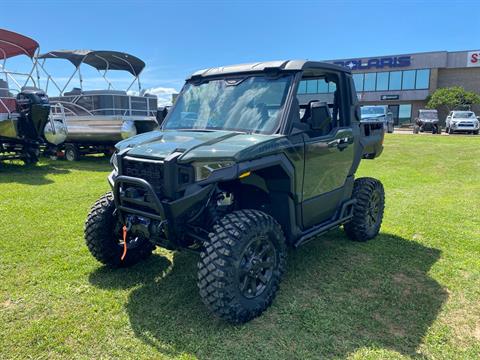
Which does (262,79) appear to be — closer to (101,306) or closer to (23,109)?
(101,306)

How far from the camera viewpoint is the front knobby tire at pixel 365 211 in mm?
4867

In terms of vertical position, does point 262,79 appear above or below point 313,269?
above

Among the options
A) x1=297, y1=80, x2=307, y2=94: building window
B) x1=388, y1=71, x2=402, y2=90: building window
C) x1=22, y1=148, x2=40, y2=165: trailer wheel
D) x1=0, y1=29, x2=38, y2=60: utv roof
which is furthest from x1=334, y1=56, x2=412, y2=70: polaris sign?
x1=297, y1=80, x2=307, y2=94: building window

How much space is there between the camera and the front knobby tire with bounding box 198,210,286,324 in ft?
9.53

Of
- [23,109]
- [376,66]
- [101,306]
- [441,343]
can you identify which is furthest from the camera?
[376,66]

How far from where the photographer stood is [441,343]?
289 cm

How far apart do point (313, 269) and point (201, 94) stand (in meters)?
2.20

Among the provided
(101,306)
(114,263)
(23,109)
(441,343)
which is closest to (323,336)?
(441,343)

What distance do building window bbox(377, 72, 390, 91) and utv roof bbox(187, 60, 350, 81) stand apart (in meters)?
50.9

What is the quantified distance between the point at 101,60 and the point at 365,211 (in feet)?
39.2

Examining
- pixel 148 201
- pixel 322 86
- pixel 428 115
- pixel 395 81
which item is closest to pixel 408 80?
pixel 395 81


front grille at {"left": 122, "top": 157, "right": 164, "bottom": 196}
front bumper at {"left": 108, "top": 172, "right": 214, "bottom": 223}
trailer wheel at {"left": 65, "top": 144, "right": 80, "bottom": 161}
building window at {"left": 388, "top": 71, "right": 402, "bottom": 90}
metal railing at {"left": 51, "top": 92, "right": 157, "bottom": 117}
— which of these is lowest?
trailer wheel at {"left": 65, "top": 144, "right": 80, "bottom": 161}

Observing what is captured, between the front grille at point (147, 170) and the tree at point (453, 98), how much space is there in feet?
156

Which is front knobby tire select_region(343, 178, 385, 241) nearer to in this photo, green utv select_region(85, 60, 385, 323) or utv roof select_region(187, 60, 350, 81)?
green utv select_region(85, 60, 385, 323)
